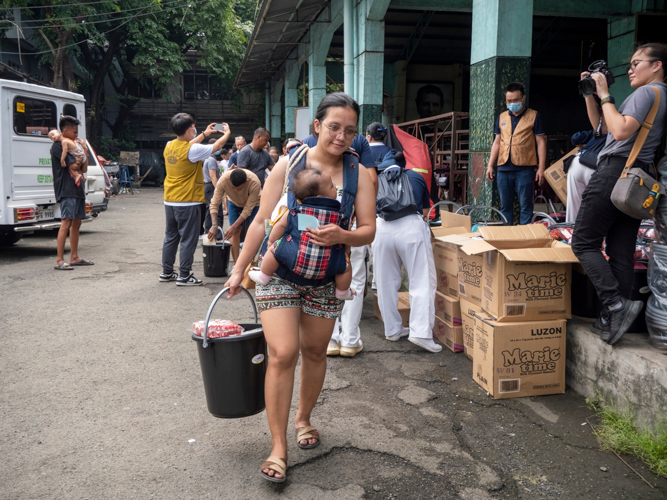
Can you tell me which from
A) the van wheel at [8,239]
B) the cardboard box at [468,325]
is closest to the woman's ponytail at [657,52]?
the cardboard box at [468,325]

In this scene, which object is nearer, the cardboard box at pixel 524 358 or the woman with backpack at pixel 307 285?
the woman with backpack at pixel 307 285

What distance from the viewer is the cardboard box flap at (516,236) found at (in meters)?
3.92

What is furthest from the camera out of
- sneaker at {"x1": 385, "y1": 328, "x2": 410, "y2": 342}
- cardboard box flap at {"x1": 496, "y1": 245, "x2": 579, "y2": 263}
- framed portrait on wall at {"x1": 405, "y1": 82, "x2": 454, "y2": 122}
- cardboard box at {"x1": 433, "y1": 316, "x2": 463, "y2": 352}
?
framed portrait on wall at {"x1": 405, "y1": 82, "x2": 454, "y2": 122}

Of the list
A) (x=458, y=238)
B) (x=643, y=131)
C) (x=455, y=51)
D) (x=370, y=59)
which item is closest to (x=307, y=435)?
(x=458, y=238)

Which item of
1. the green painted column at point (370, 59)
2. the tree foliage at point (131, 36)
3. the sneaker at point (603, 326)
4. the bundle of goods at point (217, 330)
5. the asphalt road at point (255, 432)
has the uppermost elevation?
the tree foliage at point (131, 36)

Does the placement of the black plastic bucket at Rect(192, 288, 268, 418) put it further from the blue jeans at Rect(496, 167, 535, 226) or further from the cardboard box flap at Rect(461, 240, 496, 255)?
the blue jeans at Rect(496, 167, 535, 226)

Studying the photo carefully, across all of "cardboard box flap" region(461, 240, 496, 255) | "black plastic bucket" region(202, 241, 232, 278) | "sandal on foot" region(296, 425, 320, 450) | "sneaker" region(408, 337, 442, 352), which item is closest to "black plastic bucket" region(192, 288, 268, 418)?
"sandal on foot" region(296, 425, 320, 450)

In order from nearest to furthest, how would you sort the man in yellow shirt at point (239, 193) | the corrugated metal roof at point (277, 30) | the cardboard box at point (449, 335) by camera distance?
the cardboard box at point (449, 335) → the man in yellow shirt at point (239, 193) → the corrugated metal roof at point (277, 30)

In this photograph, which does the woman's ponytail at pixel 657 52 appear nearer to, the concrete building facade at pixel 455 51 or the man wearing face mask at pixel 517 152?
the man wearing face mask at pixel 517 152

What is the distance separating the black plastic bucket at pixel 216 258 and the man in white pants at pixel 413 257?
124 inches

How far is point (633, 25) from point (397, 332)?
27.6 feet

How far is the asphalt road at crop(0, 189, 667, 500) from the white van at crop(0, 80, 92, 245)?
3.91m

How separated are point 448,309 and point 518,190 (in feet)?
7.01

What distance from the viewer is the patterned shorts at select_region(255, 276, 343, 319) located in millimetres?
2750
